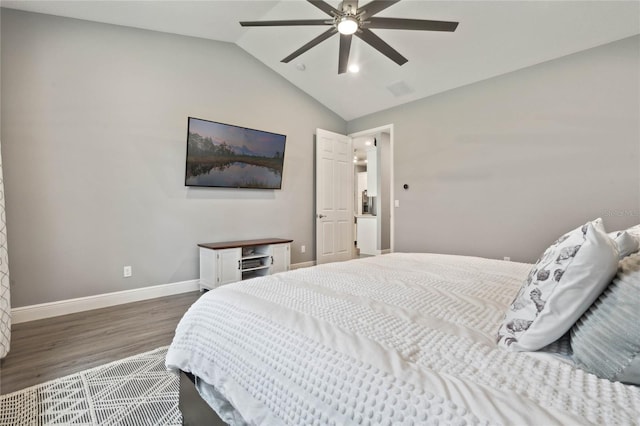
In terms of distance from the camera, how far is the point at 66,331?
8.05ft

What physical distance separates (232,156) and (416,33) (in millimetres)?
2607

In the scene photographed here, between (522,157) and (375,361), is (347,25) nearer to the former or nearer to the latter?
(375,361)

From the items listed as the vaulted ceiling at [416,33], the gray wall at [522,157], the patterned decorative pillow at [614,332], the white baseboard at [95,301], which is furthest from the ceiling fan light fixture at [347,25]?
the white baseboard at [95,301]

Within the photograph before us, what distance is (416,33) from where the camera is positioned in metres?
3.20

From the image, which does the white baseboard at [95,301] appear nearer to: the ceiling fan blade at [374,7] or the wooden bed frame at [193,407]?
the wooden bed frame at [193,407]

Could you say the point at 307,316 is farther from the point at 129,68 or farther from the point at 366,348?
the point at 129,68

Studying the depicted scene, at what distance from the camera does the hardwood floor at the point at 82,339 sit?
1864 millimetres

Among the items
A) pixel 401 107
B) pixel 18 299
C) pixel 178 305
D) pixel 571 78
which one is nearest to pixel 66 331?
pixel 18 299

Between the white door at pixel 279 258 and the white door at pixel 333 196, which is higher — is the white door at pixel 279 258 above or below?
below

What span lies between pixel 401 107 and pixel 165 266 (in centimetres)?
400

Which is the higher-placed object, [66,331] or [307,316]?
[307,316]

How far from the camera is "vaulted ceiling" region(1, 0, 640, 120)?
272 cm

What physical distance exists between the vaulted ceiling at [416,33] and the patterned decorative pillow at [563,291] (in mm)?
2955

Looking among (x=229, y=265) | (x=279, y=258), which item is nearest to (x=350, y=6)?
(x=229, y=265)
